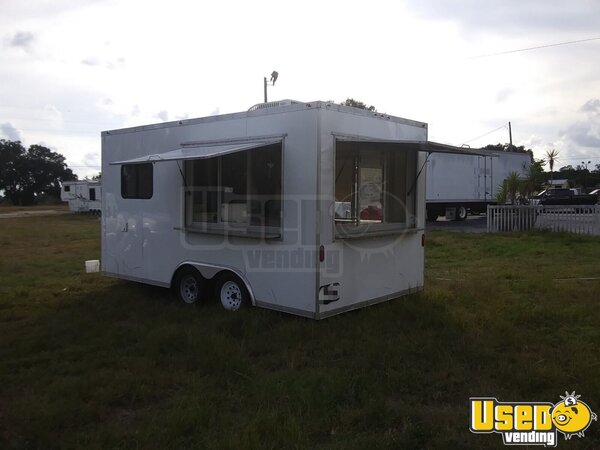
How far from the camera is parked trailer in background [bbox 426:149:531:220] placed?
22.8 meters

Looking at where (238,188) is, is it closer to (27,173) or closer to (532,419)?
(532,419)

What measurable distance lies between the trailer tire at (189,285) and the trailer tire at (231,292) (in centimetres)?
27

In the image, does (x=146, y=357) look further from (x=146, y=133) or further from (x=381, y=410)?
(x=146, y=133)

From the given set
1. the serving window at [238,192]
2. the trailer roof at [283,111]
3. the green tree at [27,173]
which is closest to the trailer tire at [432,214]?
the trailer roof at [283,111]

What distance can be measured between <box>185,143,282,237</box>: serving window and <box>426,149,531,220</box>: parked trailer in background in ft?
54.1

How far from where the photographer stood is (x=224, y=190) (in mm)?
6625

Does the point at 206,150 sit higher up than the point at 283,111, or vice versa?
the point at 283,111

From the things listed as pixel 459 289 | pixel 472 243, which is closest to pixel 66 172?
pixel 472 243

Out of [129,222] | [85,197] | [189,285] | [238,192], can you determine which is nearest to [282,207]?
[238,192]

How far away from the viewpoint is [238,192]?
6484mm

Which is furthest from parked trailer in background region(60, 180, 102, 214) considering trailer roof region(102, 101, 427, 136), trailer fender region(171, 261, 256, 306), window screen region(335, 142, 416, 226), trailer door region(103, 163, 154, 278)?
window screen region(335, 142, 416, 226)

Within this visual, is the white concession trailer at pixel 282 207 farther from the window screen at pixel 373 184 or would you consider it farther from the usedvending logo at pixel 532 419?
the usedvending logo at pixel 532 419

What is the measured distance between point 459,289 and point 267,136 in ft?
12.5

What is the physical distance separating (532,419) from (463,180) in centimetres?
2102
